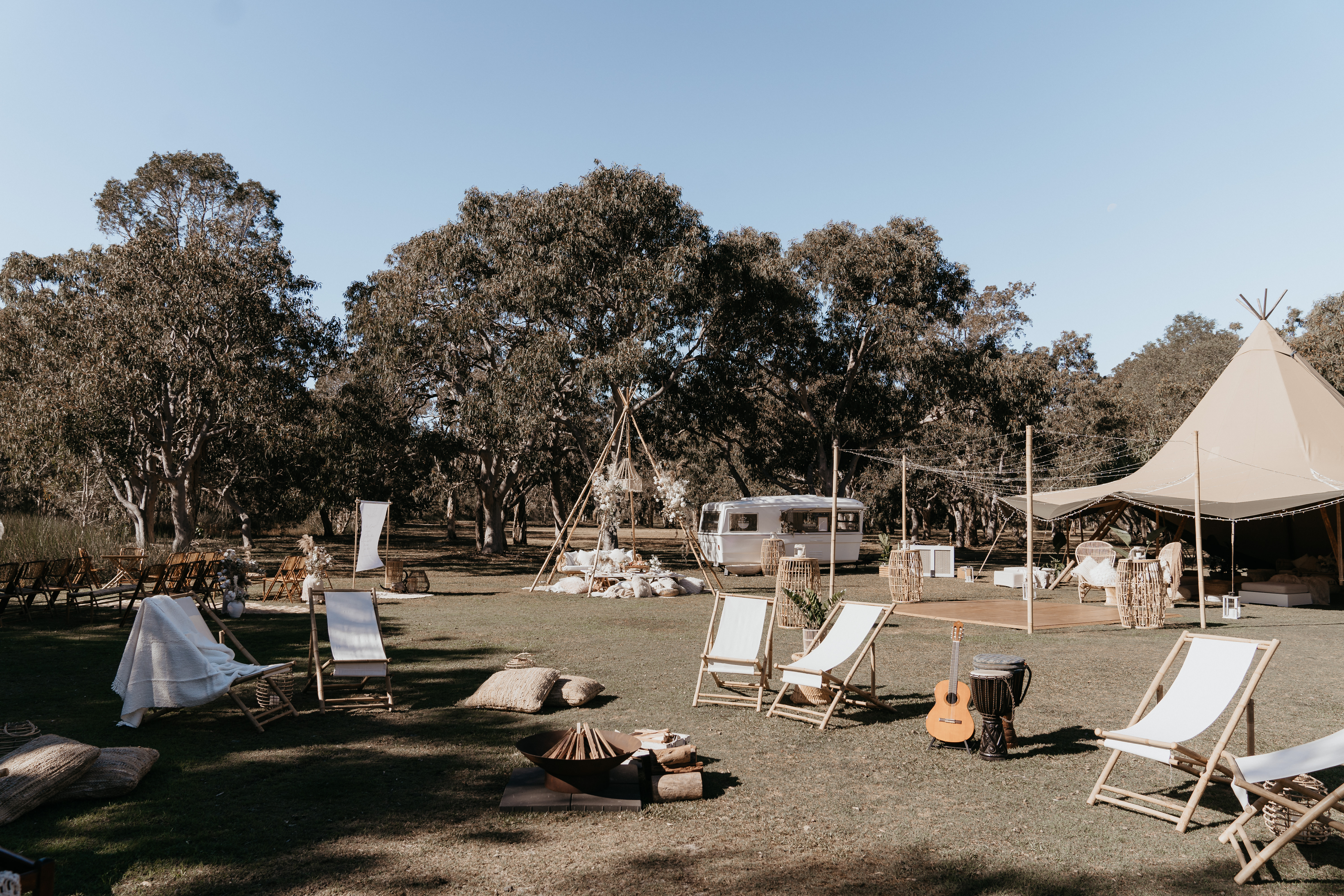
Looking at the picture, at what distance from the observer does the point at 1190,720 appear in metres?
4.50

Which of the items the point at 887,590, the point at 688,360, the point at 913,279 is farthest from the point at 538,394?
the point at 913,279

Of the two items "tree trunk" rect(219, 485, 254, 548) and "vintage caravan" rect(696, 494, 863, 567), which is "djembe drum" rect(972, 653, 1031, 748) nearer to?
"vintage caravan" rect(696, 494, 863, 567)

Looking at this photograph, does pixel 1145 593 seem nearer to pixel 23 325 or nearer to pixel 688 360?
pixel 688 360

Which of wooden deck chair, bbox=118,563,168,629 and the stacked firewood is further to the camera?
wooden deck chair, bbox=118,563,168,629

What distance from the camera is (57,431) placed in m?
17.4

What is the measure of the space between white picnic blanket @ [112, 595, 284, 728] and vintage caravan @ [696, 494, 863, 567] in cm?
1506

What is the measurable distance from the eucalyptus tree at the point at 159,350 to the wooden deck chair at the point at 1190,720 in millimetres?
18683

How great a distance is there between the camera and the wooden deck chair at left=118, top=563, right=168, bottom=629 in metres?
10.8

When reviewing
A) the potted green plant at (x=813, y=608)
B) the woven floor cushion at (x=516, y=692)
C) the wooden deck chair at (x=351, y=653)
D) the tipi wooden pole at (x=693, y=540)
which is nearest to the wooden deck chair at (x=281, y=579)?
the tipi wooden pole at (x=693, y=540)

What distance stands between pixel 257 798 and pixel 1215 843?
4.93 meters

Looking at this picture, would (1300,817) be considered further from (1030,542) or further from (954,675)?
(1030,542)

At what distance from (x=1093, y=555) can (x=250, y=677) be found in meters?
16.3

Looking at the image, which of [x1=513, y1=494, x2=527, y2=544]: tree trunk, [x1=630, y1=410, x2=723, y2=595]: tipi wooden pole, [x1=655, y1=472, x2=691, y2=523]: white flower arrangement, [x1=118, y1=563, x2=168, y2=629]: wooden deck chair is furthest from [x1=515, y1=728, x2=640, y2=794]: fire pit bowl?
[x1=513, y1=494, x2=527, y2=544]: tree trunk

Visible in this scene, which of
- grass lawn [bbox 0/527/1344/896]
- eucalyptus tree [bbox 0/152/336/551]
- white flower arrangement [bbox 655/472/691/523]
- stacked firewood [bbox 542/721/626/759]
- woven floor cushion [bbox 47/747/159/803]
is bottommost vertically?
grass lawn [bbox 0/527/1344/896]
